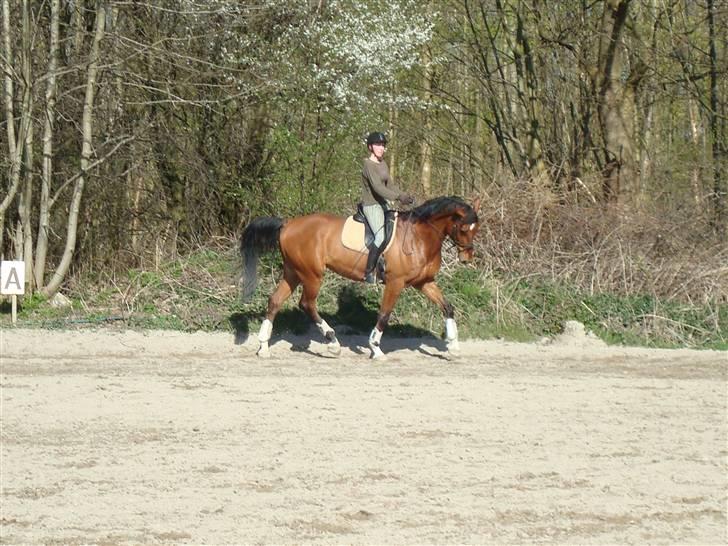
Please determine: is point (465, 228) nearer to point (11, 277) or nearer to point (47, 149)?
point (11, 277)

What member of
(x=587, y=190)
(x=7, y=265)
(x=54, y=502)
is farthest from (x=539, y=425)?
(x=587, y=190)

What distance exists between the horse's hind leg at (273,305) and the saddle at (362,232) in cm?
88

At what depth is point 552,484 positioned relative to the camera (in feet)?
25.6

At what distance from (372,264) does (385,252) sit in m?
0.22

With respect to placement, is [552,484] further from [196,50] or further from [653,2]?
[653,2]

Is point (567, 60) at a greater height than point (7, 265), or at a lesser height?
greater

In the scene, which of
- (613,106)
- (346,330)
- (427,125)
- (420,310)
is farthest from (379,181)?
(427,125)

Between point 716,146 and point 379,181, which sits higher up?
point 716,146

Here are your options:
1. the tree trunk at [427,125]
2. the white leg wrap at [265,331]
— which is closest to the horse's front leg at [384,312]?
the white leg wrap at [265,331]

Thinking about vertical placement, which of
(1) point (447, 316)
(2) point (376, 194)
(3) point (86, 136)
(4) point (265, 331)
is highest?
(3) point (86, 136)

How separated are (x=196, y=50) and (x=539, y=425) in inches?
462

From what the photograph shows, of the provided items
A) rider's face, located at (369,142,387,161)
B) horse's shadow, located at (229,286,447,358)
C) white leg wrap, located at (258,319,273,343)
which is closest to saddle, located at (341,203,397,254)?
rider's face, located at (369,142,387,161)

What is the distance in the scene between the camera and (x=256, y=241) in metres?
13.7

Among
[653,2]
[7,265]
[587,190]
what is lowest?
[7,265]
